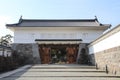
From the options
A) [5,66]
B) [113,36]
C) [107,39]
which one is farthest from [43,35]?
[113,36]

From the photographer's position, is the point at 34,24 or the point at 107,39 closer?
the point at 107,39

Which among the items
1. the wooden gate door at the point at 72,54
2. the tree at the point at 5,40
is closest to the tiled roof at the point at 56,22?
the wooden gate door at the point at 72,54

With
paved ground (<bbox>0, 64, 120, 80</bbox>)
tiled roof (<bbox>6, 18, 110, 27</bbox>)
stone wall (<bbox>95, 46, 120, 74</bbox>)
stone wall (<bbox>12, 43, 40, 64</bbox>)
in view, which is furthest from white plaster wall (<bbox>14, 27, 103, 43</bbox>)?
paved ground (<bbox>0, 64, 120, 80</bbox>)

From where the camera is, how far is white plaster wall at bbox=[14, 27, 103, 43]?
19.8 m

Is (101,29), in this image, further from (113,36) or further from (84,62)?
(113,36)

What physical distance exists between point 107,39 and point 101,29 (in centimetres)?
871

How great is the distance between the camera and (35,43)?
785 inches

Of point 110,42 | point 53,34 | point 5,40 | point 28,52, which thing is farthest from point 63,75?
point 5,40

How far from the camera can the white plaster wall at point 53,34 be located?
65.0 ft

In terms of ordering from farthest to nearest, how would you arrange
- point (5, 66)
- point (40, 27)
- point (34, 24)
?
point (34, 24), point (40, 27), point (5, 66)

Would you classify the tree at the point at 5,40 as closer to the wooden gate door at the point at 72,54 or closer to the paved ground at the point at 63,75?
the wooden gate door at the point at 72,54

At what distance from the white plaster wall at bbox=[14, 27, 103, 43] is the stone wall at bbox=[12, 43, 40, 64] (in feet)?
1.41

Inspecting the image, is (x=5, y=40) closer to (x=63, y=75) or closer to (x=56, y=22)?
(x=56, y=22)

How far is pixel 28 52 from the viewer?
19844 mm
